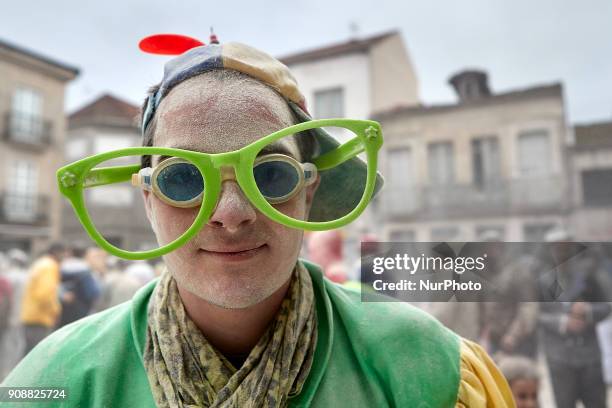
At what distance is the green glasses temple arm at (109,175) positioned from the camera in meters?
0.91

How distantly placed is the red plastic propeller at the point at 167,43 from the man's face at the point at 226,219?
0.21 m

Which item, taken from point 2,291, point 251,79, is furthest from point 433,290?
point 2,291

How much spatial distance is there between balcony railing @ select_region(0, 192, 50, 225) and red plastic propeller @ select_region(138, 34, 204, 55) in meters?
9.65

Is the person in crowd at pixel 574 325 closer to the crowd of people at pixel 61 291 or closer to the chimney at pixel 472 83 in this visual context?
the crowd of people at pixel 61 291

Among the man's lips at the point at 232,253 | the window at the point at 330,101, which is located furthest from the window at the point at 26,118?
the man's lips at the point at 232,253

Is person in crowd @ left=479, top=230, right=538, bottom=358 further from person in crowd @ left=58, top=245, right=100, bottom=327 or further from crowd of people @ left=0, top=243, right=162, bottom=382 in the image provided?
person in crowd @ left=58, top=245, right=100, bottom=327

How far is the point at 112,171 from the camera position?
3.14 feet

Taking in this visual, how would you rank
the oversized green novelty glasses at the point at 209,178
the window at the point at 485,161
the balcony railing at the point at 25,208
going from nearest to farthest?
1. the oversized green novelty glasses at the point at 209,178
2. the balcony railing at the point at 25,208
3. the window at the point at 485,161

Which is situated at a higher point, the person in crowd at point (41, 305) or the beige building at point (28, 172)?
the beige building at point (28, 172)

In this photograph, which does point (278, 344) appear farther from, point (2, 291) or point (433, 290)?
point (2, 291)

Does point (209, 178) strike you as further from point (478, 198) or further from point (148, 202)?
point (478, 198)

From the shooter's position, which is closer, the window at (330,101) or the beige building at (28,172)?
the beige building at (28,172)

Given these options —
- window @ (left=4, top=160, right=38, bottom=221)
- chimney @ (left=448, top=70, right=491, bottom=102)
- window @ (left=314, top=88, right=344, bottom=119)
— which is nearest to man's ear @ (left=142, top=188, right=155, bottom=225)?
window @ (left=4, top=160, right=38, bottom=221)

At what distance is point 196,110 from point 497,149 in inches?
460
